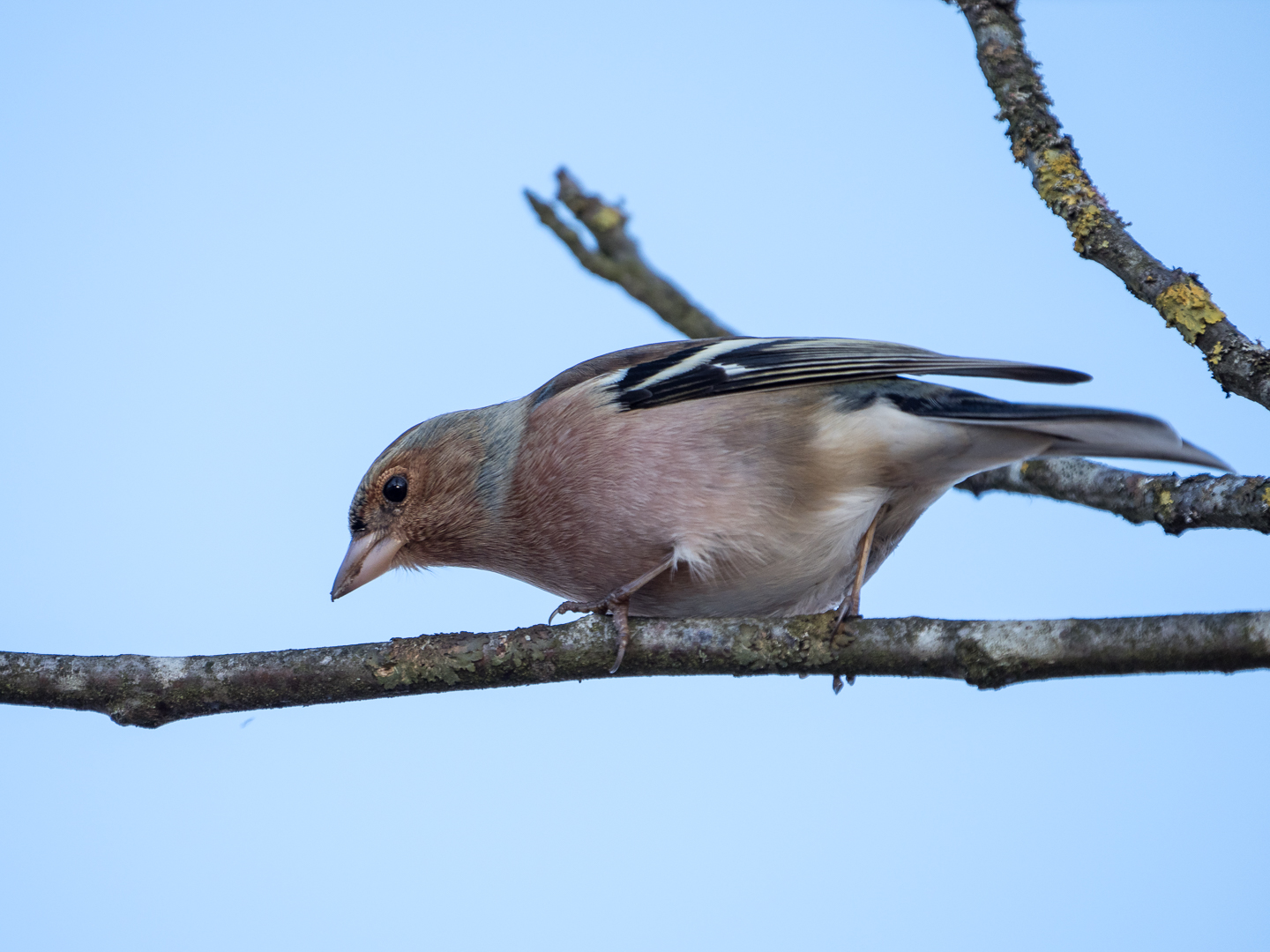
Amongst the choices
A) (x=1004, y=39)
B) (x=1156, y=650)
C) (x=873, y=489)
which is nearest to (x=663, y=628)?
(x=873, y=489)

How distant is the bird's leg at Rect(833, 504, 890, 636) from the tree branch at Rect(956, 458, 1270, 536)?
2.95ft

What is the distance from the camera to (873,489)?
166 inches

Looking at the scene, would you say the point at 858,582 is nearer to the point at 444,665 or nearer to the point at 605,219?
the point at 444,665

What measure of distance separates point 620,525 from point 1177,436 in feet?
6.21

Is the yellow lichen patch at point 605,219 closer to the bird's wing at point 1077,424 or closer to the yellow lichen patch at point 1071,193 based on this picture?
the yellow lichen patch at point 1071,193

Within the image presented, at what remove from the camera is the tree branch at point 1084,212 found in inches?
146

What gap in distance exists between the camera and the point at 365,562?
4887 millimetres

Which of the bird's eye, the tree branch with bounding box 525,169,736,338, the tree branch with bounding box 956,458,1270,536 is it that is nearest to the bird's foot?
the bird's eye

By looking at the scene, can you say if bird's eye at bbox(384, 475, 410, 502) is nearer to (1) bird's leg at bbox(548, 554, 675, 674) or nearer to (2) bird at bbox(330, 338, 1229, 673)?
(2) bird at bbox(330, 338, 1229, 673)

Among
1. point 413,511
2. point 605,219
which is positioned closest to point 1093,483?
point 413,511

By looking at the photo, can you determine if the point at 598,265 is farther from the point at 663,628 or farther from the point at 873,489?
the point at 663,628

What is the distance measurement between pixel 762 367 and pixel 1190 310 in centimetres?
151

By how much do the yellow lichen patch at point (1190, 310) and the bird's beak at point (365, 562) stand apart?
310 cm

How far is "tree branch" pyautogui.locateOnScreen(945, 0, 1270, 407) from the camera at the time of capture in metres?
3.72
